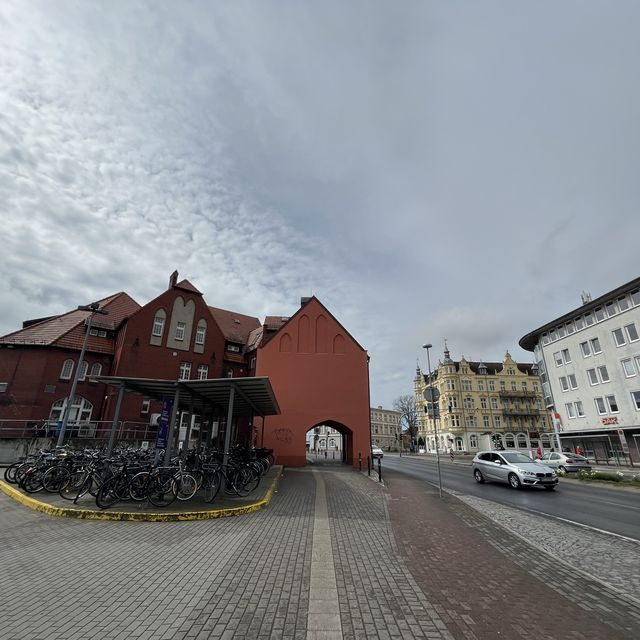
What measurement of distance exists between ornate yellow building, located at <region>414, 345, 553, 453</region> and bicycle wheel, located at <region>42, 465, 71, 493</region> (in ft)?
192

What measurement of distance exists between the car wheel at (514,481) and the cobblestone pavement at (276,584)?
358 inches

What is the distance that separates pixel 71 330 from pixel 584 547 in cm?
3281

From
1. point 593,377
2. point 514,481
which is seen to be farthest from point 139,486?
point 593,377

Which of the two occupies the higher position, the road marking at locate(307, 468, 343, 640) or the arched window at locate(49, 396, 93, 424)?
the arched window at locate(49, 396, 93, 424)

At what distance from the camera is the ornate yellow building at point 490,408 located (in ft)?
A: 210

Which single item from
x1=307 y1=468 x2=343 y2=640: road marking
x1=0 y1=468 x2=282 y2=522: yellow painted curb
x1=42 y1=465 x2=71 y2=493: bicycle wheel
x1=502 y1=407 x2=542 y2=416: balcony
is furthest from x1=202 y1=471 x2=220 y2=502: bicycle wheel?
x1=502 y1=407 x2=542 y2=416: balcony

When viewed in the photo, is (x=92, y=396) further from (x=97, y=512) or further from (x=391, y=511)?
(x=391, y=511)

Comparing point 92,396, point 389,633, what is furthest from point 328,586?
point 92,396

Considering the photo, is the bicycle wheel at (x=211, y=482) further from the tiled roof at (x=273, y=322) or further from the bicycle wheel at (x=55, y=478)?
the tiled roof at (x=273, y=322)

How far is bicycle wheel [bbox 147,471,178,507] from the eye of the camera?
9102 millimetres

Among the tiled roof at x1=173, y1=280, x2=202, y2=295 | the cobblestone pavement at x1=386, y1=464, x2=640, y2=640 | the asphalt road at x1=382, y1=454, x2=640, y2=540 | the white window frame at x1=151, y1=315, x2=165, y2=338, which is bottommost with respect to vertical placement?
the cobblestone pavement at x1=386, y1=464, x2=640, y2=640

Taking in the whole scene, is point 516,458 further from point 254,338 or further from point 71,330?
point 71,330

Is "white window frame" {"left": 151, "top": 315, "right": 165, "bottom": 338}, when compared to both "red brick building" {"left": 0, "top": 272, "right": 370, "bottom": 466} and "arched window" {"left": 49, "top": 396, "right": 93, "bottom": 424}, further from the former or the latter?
"arched window" {"left": 49, "top": 396, "right": 93, "bottom": 424}

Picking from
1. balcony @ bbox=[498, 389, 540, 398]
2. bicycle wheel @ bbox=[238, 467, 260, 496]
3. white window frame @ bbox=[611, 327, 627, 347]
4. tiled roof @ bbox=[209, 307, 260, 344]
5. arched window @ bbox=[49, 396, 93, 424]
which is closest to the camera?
bicycle wheel @ bbox=[238, 467, 260, 496]
